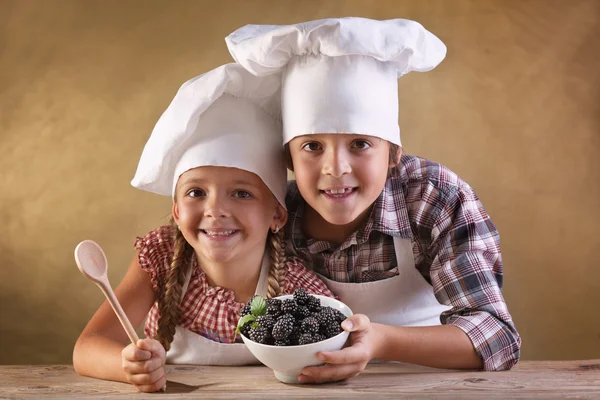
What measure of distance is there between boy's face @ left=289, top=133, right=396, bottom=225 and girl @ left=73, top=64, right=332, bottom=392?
113 mm

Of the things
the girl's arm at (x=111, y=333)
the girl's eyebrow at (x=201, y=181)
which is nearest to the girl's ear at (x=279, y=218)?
the girl's eyebrow at (x=201, y=181)

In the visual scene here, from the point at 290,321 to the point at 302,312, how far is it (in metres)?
0.04

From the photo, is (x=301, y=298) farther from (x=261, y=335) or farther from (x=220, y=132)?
(x=220, y=132)

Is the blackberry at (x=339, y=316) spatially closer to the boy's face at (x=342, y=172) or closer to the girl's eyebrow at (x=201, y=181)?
the boy's face at (x=342, y=172)

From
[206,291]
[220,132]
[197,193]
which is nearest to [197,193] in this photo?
[197,193]

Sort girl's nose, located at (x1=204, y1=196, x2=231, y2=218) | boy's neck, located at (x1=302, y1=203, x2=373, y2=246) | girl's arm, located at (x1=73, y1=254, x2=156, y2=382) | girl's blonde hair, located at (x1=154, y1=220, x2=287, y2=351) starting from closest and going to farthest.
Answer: girl's arm, located at (x1=73, y1=254, x2=156, y2=382)
girl's nose, located at (x1=204, y1=196, x2=231, y2=218)
girl's blonde hair, located at (x1=154, y1=220, x2=287, y2=351)
boy's neck, located at (x1=302, y1=203, x2=373, y2=246)

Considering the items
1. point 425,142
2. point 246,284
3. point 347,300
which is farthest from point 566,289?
point 246,284

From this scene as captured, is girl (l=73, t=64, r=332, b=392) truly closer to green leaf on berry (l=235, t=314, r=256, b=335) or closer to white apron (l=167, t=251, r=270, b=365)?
white apron (l=167, t=251, r=270, b=365)

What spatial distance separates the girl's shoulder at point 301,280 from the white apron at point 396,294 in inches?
1.7

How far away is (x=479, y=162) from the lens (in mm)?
2434

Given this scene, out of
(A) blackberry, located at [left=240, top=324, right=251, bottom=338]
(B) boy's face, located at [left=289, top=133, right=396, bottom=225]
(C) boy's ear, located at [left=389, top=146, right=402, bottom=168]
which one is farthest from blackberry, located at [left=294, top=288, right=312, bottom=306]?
(C) boy's ear, located at [left=389, top=146, right=402, bottom=168]

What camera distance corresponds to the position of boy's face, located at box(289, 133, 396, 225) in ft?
4.86

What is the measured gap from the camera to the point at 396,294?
172cm

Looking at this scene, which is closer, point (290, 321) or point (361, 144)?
point (290, 321)
